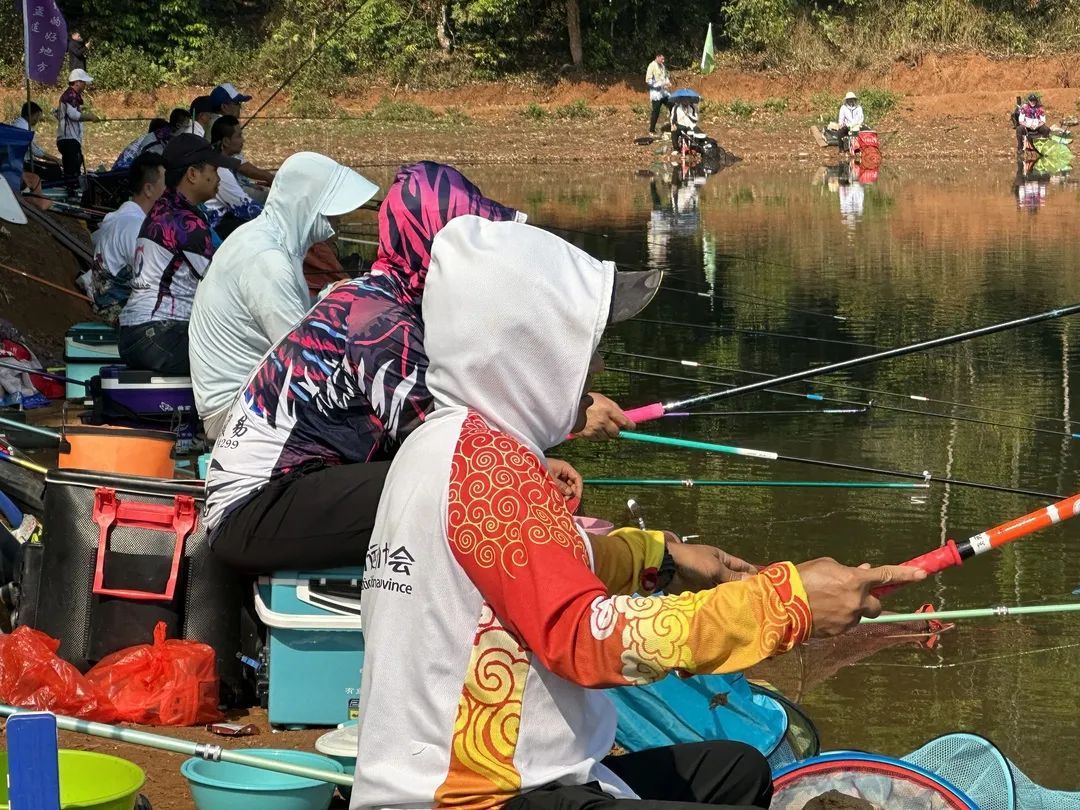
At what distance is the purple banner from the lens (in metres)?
14.7

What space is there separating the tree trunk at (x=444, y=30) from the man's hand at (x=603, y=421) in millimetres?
33514

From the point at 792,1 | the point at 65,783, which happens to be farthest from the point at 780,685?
the point at 792,1

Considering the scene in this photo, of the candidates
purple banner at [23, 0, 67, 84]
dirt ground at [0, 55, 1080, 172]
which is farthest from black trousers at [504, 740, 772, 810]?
dirt ground at [0, 55, 1080, 172]

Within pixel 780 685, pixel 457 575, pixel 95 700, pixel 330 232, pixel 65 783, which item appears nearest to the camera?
pixel 457 575

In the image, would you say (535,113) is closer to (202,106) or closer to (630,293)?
(202,106)

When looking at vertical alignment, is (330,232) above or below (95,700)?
above

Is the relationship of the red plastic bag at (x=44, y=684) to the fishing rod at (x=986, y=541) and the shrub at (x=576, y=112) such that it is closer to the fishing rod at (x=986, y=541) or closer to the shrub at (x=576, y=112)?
the fishing rod at (x=986, y=541)

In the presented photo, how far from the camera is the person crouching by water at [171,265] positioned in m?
6.50

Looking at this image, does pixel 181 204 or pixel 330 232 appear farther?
pixel 181 204

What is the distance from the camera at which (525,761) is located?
205 centimetres

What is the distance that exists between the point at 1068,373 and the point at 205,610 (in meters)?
6.15

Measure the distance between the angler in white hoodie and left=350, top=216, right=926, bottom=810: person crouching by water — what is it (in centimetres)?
288

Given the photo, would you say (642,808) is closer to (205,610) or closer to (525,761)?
(525,761)

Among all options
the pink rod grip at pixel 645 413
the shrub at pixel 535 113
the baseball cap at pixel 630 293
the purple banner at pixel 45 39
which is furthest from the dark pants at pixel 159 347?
the shrub at pixel 535 113
